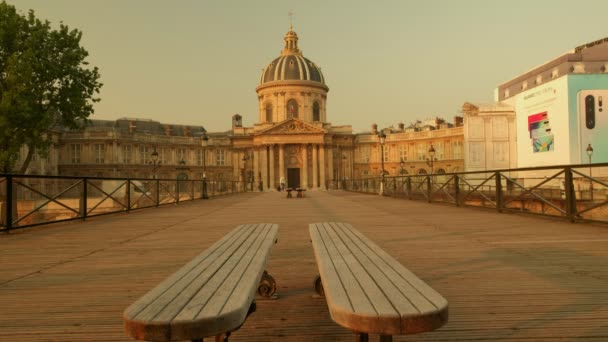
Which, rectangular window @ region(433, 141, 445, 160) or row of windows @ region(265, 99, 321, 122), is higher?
row of windows @ region(265, 99, 321, 122)

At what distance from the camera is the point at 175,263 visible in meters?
5.59

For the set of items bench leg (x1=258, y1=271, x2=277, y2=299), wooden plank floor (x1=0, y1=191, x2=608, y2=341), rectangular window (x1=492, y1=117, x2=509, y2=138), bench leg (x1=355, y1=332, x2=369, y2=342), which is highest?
rectangular window (x1=492, y1=117, x2=509, y2=138)

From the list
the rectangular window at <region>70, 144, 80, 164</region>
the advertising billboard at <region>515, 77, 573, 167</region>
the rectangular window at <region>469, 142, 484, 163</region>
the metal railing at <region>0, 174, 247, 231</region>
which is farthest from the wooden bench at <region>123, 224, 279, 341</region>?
the rectangular window at <region>70, 144, 80, 164</region>

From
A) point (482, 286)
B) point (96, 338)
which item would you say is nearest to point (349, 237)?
point (482, 286)

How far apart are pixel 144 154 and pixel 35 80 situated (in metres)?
49.6

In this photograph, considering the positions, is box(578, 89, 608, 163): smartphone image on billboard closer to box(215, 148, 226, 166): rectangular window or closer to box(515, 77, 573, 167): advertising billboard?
box(515, 77, 573, 167): advertising billboard

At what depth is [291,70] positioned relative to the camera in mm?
77625

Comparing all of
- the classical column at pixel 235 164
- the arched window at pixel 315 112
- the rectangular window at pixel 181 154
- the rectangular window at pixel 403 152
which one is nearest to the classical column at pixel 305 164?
the arched window at pixel 315 112

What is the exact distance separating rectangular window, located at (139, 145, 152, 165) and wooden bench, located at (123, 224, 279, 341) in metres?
72.5

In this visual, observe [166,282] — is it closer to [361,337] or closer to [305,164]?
[361,337]

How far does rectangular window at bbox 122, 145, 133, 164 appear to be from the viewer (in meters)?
68.8

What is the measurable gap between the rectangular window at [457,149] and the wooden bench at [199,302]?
2783 inches

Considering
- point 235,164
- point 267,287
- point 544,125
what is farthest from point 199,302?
point 235,164

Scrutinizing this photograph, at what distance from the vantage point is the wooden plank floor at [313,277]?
3092mm
